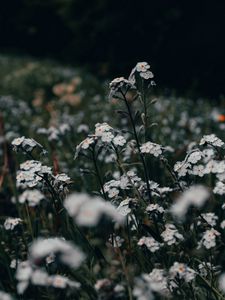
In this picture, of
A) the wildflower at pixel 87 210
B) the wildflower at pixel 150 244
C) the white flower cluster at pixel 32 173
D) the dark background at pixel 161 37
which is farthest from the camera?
the dark background at pixel 161 37

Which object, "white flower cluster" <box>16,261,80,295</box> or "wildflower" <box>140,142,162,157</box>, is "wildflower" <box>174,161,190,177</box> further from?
A: "white flower cluster" <box>16,261,80,295</box>

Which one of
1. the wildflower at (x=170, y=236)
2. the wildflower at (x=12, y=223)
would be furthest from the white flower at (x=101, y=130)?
the wildflower at (x=12, y=223)

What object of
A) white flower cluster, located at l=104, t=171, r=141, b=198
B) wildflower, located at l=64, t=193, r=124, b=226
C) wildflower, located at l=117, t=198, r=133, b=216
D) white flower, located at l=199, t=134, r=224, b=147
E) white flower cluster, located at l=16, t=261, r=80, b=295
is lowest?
white flower cluster, located at l=16, t=261, r=80, b=295

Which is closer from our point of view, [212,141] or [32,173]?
[32,173]

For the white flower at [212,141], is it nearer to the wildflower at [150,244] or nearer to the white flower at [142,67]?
the white flower at [142,67]

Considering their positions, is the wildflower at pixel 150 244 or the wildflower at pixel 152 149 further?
the wildflower at pixel 152 149

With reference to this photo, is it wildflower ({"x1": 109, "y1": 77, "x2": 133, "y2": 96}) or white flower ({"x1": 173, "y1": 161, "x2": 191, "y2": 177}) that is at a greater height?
wildflower ({"x1": 109, "y1": 77, "x2": 133, "y2": 96})

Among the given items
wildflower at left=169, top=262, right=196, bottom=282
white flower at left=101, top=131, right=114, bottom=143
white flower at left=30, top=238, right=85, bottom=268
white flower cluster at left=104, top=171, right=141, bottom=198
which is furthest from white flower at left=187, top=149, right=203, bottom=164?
white flower at left=30, top=238, right=85, bottom=268

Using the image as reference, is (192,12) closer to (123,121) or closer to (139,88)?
(123,121)

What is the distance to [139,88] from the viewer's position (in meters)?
2.38

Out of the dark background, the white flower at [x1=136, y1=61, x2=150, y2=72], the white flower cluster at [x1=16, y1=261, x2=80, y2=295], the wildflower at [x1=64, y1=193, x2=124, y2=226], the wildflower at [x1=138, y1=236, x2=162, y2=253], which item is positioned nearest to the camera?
the wildflower at [x1=64, y1=193, x2=124, y2=226]

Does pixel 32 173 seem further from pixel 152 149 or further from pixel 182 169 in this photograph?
pixel 182 169

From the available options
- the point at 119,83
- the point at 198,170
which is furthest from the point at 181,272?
the point at 119,83

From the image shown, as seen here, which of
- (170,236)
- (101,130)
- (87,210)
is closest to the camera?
(87,210)
